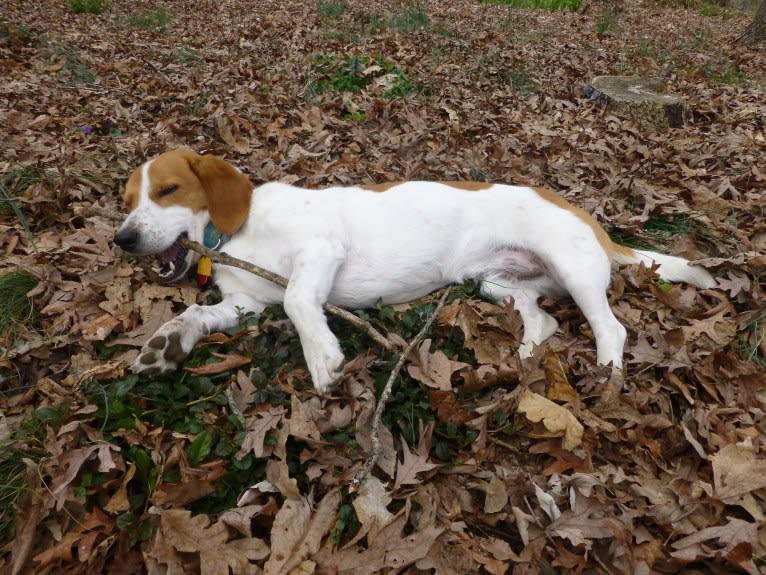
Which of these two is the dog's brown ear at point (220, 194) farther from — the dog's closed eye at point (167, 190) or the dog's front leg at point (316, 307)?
the dog's front leg at point (316, 307)

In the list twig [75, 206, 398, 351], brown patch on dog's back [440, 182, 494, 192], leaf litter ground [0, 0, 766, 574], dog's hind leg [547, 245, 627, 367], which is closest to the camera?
leaf litter ground [0, 0, 766, 574]

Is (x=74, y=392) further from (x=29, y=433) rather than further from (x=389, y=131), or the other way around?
(x=389, y=131)

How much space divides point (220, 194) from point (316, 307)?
114 centimetres

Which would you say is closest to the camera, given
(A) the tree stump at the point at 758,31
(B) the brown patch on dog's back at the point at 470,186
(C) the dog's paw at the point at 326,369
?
(C) the dog's paw at the point at 326,369

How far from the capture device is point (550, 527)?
6.54ft

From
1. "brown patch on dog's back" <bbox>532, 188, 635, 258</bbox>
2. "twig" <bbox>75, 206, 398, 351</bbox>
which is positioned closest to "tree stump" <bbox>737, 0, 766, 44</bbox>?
"brown patch on dog's back" <bbox>532, 188, 635, 258</bbox>

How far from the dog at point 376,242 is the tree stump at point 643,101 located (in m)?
3.38

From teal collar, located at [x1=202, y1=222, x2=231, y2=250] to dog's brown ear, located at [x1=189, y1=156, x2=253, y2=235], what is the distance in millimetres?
102

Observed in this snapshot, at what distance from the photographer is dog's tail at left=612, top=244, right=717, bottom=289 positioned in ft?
10.7

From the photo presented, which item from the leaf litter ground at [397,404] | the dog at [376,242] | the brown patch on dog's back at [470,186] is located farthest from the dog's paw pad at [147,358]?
the brown patch on dog's back at [470,186]

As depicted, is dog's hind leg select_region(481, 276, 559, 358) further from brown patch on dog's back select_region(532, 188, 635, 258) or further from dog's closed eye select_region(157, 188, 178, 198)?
dog's closed eye select_region(157, 188, 178, 198)

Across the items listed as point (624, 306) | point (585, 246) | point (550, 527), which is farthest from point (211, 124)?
point (550, 527)

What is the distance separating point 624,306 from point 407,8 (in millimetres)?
10328

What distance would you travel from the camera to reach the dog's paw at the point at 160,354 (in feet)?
8.20
